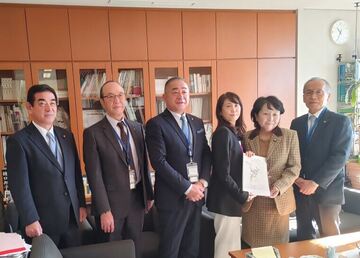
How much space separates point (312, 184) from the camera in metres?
2.29

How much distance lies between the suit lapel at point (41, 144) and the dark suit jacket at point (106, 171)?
187 millimetres

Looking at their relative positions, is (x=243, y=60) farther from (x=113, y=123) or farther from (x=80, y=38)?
(x=113, y=123)

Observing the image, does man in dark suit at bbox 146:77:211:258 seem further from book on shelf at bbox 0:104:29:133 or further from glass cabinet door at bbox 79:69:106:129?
book on shelf at bbox 0:104:29:133

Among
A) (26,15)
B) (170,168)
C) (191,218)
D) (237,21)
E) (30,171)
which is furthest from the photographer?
(237,21)

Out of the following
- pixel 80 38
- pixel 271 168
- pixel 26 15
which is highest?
pixel 26 15

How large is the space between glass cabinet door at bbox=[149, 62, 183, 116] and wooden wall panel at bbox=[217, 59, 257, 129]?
0.57 m

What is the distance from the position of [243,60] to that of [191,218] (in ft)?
8.69

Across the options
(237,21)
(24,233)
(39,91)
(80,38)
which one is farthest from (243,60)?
(24,233)

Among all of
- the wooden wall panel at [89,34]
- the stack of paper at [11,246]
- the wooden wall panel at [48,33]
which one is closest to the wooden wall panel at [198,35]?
the wooden wall panel at [89,34]

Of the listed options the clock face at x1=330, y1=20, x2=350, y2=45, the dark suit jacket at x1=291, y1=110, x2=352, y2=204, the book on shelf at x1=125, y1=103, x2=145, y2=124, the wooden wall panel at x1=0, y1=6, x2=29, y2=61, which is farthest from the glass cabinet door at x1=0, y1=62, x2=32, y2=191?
the clock face at x1=330, y1=20, x2=350, y2=45

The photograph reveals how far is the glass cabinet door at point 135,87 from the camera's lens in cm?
397

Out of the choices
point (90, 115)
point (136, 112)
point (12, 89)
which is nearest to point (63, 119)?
point (90, 115)

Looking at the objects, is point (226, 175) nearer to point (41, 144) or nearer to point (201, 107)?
point (41, 144)

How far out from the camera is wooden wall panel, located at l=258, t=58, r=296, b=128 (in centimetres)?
442
